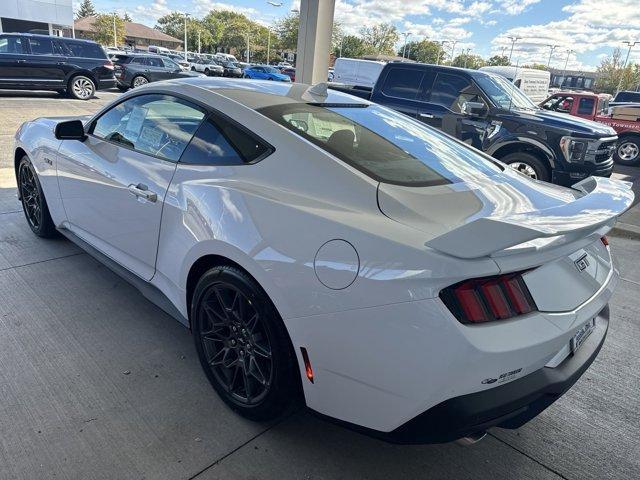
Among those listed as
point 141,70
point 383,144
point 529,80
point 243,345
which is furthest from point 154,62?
point 243,345

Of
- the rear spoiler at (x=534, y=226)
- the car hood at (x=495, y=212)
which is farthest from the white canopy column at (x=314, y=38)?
the rear spoiler at (x=534, y=226)

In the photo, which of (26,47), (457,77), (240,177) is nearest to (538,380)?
(240,177)

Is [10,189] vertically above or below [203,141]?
below

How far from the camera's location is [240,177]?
7.29ft

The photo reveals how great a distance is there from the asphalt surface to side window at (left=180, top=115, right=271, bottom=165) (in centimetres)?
119

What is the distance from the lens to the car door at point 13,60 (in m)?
14.0

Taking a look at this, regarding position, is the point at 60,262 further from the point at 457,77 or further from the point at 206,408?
the point at 457,77

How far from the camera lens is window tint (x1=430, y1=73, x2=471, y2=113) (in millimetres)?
7328

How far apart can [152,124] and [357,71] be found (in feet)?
59.6

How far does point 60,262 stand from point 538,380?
359cm

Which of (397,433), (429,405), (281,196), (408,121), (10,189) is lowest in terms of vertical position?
(10,189)

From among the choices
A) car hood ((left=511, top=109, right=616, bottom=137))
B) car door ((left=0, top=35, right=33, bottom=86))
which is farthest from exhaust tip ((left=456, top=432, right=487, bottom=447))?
car door ((left=0, top=35, right=33, bottom=86))

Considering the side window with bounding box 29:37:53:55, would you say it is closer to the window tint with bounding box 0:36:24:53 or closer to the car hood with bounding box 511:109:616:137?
the window tint with bounding box 0:36:24:53

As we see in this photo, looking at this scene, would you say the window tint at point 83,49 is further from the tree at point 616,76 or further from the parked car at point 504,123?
the tree at point 616,76
